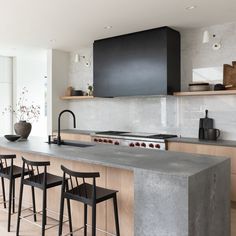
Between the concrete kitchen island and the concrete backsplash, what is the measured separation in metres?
1.92

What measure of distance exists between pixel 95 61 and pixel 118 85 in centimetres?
77

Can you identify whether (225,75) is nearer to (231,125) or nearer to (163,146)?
(231,125)

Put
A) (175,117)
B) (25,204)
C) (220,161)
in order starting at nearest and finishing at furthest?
1. (220,161)
2. (25,204)
3. (175,117)

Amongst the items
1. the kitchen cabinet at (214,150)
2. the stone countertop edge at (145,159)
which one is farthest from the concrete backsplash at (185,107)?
the stone countertop edge at (145,159)

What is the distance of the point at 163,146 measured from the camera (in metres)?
4.14

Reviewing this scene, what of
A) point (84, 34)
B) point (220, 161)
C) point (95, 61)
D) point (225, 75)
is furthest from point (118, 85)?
point (220, 161)

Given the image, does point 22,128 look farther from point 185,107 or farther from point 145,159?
point 185,107

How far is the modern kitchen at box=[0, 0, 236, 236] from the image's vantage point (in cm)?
211

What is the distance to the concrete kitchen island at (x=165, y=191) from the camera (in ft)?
6.21

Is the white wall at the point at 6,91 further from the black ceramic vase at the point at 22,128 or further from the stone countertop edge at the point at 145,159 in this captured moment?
the stone countertop edge at the point at 145,159

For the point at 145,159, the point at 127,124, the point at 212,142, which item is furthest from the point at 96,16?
the point at 212,142

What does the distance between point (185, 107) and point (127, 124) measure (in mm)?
1256

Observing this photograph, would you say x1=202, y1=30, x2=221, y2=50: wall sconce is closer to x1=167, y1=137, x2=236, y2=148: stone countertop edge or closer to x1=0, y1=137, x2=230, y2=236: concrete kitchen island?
x1=167, y1=137, x2=236, y2=148: stone countertop edge

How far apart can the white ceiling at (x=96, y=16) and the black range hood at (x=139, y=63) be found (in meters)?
0.19
